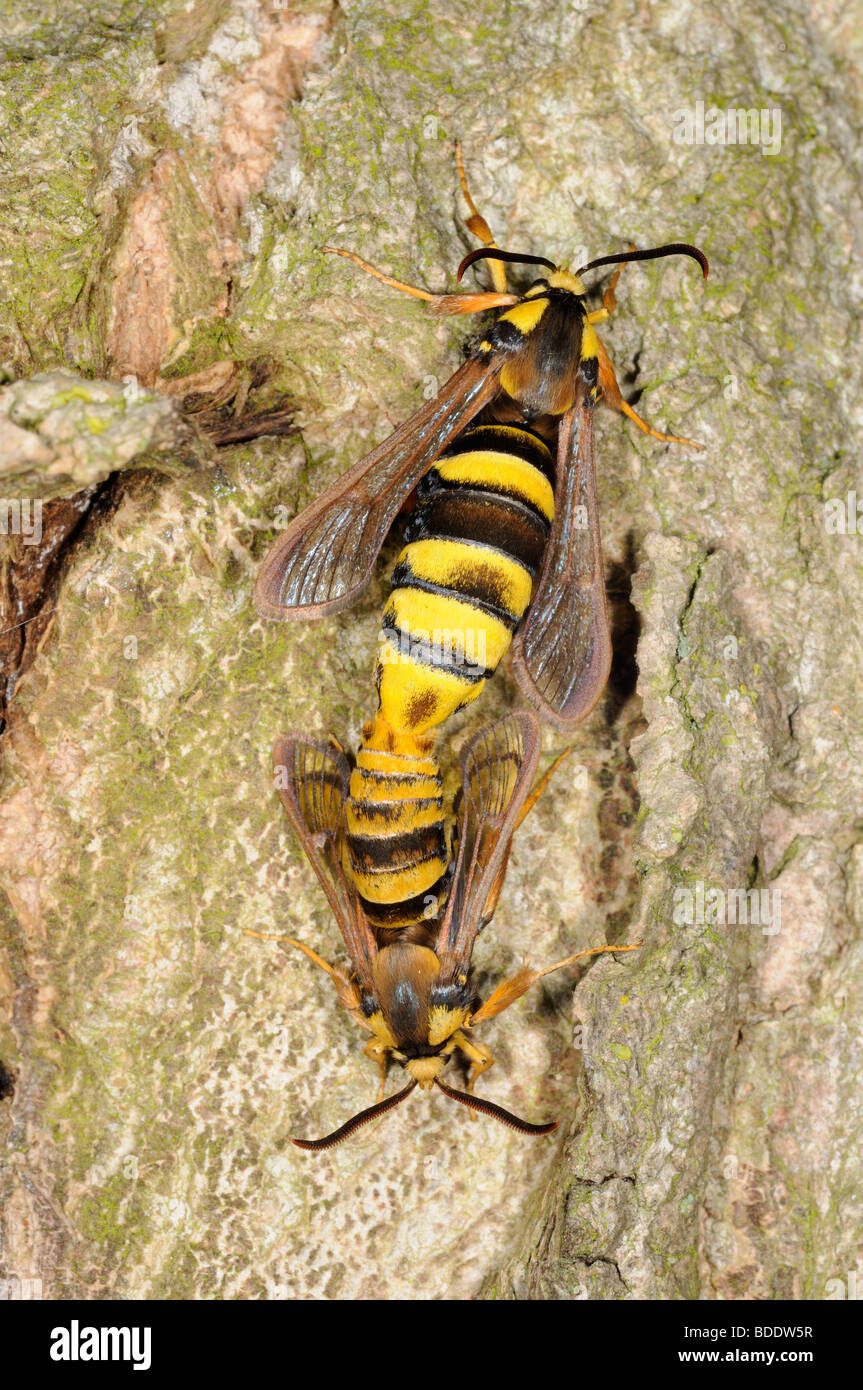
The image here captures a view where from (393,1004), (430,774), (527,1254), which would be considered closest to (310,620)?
(430,774)

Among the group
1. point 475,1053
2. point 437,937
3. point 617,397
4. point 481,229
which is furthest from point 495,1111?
point 481,229

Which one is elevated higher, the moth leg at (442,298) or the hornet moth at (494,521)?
the moth leg at (442,298)

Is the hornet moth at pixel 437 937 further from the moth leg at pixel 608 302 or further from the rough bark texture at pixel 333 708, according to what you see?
the moth leg at pixel 608 302

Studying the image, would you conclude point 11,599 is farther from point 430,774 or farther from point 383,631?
point 430,774

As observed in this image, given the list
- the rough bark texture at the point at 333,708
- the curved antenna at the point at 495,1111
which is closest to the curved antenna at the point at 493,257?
the rough bark texture at the point at 333,708

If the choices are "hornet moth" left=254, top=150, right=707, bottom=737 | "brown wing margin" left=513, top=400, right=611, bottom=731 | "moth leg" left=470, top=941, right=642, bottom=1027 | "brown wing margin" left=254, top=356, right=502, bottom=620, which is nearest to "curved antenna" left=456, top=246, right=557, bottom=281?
"hornet moth" left=254, top=150, right=707, bottom=737

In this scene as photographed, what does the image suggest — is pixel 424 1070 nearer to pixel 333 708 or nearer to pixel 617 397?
pixel 333 708
